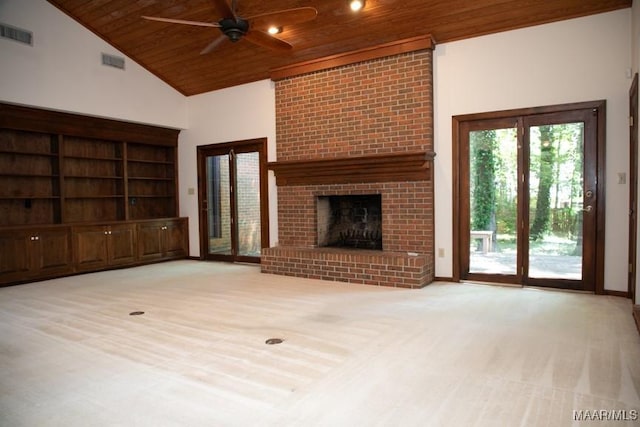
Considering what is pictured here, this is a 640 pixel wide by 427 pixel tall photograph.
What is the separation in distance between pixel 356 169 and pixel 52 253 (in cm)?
456

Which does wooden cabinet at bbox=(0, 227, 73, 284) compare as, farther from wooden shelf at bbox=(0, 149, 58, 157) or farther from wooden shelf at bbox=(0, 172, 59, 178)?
wooden shelf at bbox=(0, 149, 58, 157)

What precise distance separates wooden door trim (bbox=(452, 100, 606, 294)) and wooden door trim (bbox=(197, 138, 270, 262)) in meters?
2.97

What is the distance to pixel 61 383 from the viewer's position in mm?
2566

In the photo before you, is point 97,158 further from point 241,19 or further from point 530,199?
A: point 530,199

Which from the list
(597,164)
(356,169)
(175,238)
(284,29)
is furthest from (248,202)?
(597,164)

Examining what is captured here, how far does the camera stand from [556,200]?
4.80 metres

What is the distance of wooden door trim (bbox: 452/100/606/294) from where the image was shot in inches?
177

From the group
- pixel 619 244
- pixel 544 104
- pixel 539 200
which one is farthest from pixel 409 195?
pixel 619 244

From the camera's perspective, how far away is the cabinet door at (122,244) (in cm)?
681

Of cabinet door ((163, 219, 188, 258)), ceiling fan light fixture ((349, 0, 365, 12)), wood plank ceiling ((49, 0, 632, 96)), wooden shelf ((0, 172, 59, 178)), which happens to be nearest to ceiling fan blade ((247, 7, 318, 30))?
wood plank ceiling ((49, 0, 632, 96))

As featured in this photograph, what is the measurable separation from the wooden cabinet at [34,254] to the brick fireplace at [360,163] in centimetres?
297

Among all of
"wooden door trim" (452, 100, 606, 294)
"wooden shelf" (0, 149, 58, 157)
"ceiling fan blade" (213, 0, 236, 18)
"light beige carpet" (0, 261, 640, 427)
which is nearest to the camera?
"light beige carpet" (0, 261, 640, 427)

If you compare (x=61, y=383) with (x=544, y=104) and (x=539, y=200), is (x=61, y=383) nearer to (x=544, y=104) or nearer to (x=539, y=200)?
(x=539, y=200)

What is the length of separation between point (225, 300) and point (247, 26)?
286 centimetres
